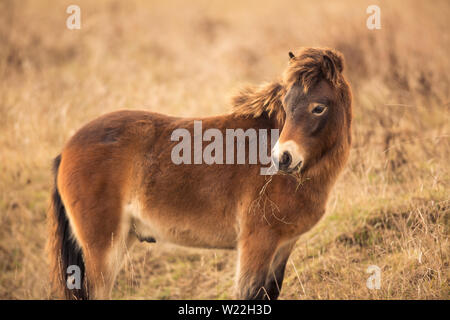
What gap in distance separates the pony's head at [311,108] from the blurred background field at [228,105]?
80 centimetres

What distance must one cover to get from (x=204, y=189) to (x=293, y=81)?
112 centimetres

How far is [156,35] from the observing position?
12688mm

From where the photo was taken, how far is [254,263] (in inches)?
141

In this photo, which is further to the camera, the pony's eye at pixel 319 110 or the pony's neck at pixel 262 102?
the pony's neck at pixel 262 102

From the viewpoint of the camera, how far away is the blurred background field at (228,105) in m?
4.71

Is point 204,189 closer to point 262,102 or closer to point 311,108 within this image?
point 262,102

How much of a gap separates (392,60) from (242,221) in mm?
6523

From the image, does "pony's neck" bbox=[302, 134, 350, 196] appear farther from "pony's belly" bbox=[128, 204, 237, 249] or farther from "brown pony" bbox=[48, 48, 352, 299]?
"pony's belly" bbox=[128, 204, 237, 249]

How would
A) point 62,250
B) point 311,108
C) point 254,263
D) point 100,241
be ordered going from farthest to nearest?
1. point 62,250
2. point 100,241
3. point 254,263
4. point 311,108

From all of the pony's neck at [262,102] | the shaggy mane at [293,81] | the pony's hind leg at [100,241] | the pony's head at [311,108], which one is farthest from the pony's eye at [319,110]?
the pony's hind leg at [100,241]

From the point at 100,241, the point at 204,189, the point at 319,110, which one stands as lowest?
the point at 100,241

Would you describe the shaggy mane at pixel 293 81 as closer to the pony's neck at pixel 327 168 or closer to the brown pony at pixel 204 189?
the brown pony at pixel 204 189

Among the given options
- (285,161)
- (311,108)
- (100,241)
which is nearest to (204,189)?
(285,161)
